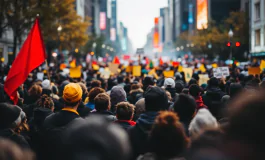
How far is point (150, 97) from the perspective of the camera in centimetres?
598

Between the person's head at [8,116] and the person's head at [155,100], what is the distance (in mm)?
1718

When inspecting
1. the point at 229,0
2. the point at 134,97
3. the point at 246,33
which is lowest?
the point at 134,97

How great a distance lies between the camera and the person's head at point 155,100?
19.3 feet

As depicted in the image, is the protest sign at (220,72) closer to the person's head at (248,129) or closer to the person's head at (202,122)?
the person's head at (202,122)

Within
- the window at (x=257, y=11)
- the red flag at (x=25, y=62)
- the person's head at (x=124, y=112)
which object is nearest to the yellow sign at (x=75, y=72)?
the red flag at (x=25, y=62)

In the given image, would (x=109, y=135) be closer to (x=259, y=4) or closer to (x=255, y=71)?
(x=255, y=71)

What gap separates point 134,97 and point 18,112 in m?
5.78

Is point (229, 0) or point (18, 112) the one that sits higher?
point (229, 0)

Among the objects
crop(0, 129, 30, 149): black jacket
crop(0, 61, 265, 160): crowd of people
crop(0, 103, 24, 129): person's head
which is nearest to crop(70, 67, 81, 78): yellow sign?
crop(0, 61, 265, 160): crowd of people

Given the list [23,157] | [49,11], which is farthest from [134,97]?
[49,11]

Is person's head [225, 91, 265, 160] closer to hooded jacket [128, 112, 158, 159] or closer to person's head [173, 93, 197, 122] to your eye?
hooded jacket [128, 112, 158, 159]

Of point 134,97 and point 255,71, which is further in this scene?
point 255,71

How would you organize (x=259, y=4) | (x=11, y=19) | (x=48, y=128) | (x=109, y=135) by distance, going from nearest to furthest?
(x=109, y=135), (x=48, y=128), (x=11, y=19), (x=259, y=4)

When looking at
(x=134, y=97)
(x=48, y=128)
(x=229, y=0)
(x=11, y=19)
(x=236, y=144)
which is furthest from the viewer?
(x=229, y=0)
